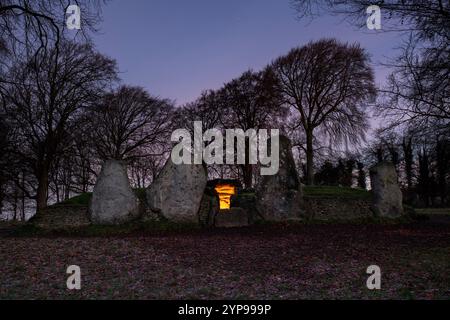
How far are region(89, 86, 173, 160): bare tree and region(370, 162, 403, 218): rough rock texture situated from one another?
22.1 m

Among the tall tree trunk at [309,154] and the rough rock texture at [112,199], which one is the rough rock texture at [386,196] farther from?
the tall tree trunk at [309,154]

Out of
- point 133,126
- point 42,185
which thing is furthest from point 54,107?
point 133,126

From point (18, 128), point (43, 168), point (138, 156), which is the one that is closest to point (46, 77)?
point (18, 128)

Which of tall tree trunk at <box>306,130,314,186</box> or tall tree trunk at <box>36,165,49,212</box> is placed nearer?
tall tree trunk at <box>36,165,49,212</box>

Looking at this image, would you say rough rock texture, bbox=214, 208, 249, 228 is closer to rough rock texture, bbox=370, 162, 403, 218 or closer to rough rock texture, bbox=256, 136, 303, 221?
rough rock texture, bbox=256, 136, 303, 221

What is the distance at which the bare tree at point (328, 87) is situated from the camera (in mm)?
31688

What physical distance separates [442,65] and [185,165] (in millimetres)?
9478

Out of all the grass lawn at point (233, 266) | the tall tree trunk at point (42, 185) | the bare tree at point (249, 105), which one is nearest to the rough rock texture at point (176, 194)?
the grass lawn at point (233, 266)

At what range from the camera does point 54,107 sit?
75.7ft

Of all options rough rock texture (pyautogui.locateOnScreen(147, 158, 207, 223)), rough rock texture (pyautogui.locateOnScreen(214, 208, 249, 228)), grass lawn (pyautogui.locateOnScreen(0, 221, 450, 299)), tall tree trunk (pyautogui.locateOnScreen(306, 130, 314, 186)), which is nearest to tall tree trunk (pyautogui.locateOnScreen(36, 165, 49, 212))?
rough rock texture (pyautogui.locateOnScreen(147, 158, 207, 223))

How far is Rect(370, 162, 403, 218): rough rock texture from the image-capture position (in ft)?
53.1

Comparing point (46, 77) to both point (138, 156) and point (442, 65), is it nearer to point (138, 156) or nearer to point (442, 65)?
point (138, 156)

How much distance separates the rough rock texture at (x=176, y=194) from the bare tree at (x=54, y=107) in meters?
10.5

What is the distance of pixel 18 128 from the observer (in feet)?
75.8
